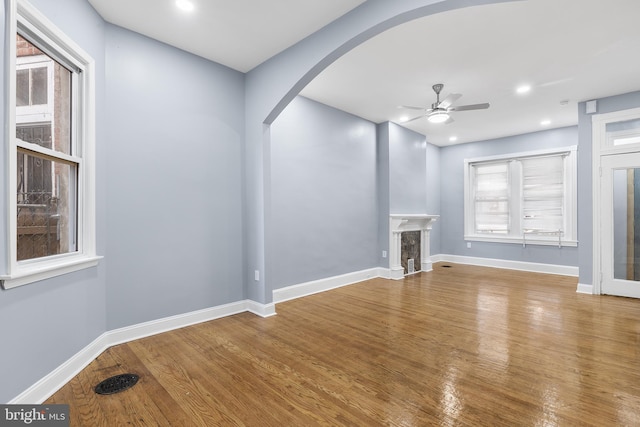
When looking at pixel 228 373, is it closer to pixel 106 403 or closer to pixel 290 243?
pixel 106 403

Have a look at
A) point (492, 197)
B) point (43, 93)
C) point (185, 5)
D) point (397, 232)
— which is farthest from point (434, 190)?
point (43, 93)

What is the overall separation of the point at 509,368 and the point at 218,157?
3564 millimetres

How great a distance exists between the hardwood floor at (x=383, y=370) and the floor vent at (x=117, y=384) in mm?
58

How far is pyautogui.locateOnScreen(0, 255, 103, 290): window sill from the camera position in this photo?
1.71m

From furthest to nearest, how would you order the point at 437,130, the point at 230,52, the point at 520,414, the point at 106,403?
the point at 437,130, the point at 230,52, the point at 106,403, the point at 520,414

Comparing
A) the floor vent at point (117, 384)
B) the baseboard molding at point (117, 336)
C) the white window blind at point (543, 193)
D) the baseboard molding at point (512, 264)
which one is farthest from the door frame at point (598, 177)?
the floor vent at point (117, 384)

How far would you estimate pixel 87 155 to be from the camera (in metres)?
2.50

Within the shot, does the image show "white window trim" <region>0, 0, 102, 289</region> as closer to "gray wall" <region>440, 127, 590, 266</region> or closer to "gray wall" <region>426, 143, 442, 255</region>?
"gray wall" <region>426, 143, 442, 255</region>

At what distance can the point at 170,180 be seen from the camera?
312cm

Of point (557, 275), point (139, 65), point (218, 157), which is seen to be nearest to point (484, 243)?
point (557, 275)

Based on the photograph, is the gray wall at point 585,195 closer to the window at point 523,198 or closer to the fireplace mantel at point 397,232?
the window at point 523,198

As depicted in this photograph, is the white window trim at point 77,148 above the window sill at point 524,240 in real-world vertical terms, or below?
above

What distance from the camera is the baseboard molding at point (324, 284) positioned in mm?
4207
